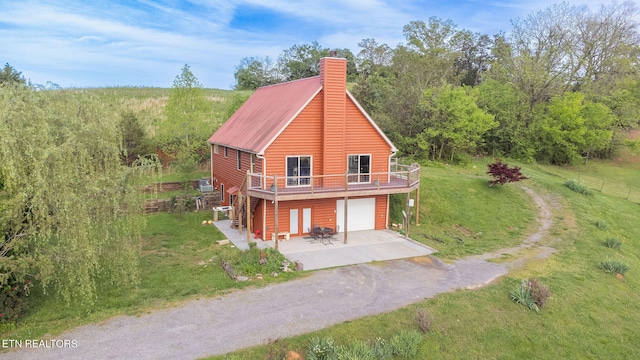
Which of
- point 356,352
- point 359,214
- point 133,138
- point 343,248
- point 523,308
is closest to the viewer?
point 356,352

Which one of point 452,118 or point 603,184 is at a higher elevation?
point 452,118

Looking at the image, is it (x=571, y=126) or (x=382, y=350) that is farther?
(x=571, y=126)

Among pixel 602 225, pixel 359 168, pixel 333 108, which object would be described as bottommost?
pixel 602 225

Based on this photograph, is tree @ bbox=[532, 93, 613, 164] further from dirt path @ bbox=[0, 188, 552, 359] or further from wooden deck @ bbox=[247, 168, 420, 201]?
dirt path @ bbox=[0, 188, 552, 359]

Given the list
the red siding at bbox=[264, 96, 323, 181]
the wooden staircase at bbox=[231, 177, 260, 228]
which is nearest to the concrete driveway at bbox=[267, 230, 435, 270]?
the wooden staircase at bbox=[231, 177, 260, 228]

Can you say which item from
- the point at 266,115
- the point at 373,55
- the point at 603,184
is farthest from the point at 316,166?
the point at 373,55

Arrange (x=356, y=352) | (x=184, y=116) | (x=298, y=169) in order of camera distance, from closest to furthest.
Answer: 1. (x=356, y=352)
2. (x=298, y=169)
3. (x=184, y=116)

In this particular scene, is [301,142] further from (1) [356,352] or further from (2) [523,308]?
(2) [523,308]
